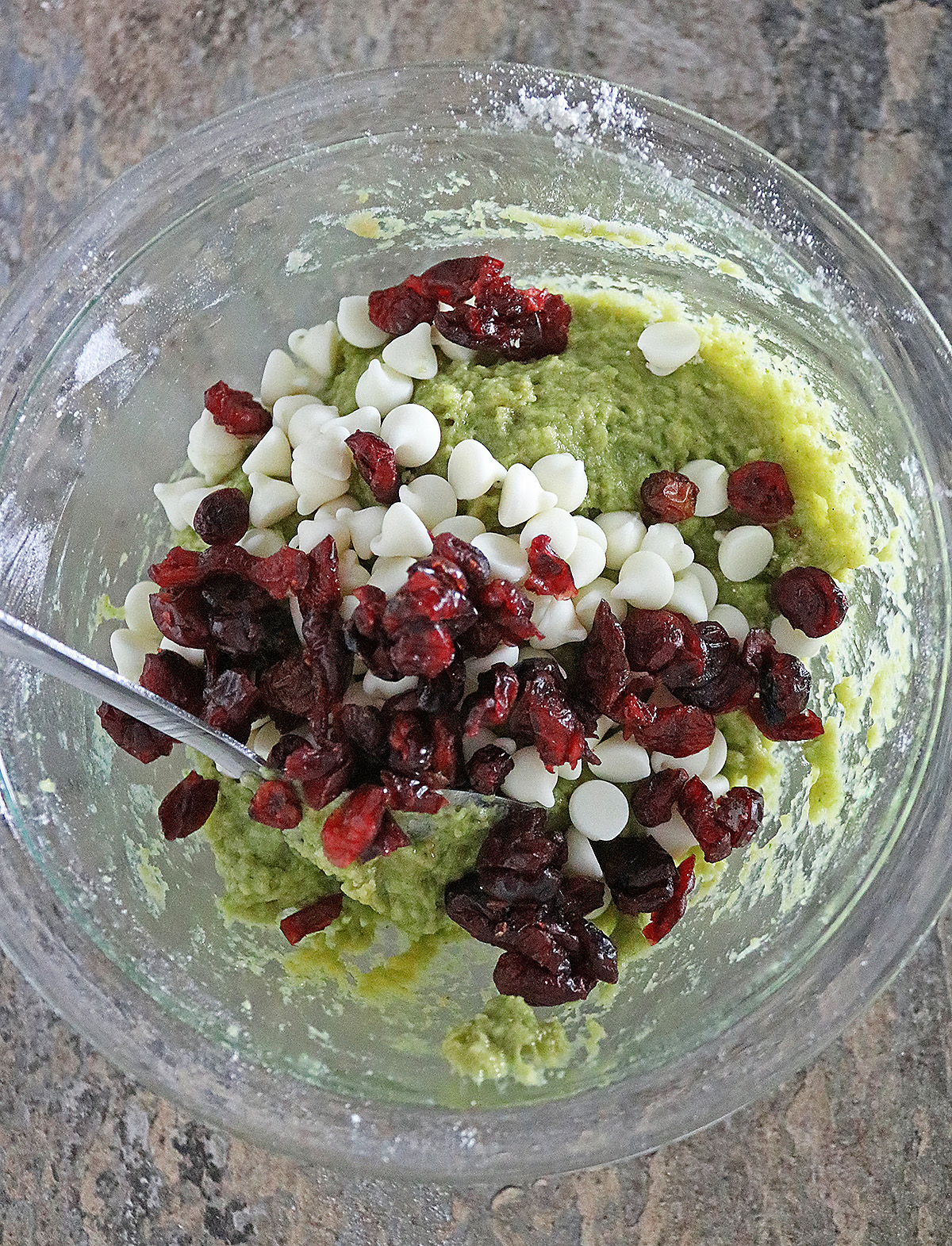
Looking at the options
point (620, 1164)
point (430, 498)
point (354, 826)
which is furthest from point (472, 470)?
point (620, 1164)

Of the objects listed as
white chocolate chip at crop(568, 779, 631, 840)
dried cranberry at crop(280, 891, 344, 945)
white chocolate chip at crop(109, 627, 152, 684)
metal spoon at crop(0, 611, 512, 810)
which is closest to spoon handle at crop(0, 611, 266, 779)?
metal spoon at crop(0, 611, 512, 810)

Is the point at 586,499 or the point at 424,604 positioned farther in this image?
the point at 586,499

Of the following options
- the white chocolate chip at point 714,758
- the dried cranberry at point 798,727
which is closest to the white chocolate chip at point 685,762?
the white chocolate chip at point 714,758

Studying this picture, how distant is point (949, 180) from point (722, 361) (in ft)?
2.27

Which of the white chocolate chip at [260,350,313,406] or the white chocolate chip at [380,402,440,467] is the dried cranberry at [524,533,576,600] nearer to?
the white chocolate chip at [380,402,440,467]

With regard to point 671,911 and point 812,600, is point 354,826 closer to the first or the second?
point 671,911

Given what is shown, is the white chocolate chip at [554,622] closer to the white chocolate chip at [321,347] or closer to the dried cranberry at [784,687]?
the dried cranberry at [784,687]

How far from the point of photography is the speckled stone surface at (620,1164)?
6.29 ft

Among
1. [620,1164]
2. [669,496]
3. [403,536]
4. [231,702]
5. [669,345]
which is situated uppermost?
[669,345]

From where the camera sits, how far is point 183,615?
1.62m

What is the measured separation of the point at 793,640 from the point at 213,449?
0.91 m

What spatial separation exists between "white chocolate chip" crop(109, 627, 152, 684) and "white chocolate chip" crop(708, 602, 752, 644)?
82 cm

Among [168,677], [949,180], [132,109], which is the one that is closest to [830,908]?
[168,677]

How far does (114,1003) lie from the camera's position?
5.46ft
